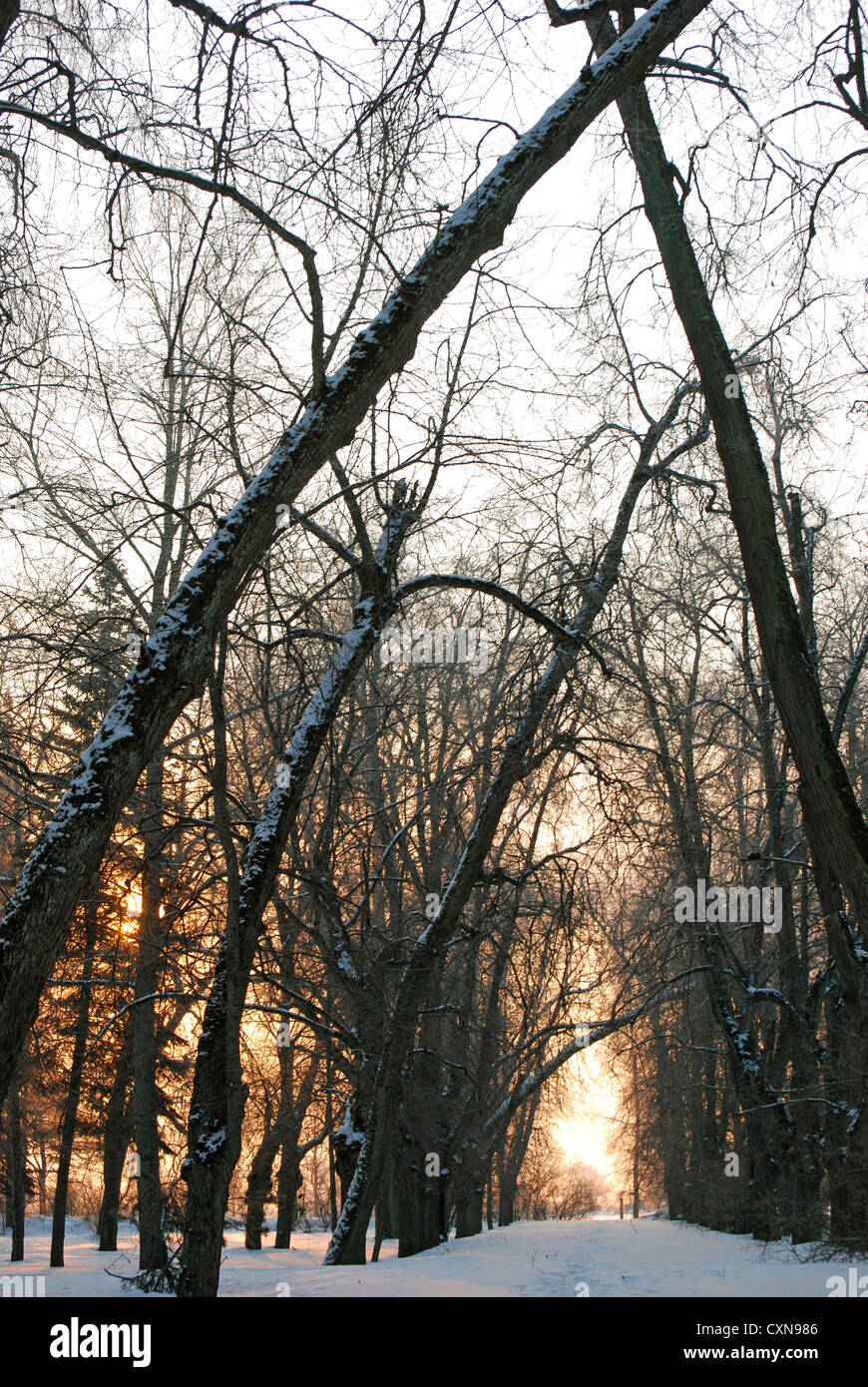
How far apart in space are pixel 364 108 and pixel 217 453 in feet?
8.39

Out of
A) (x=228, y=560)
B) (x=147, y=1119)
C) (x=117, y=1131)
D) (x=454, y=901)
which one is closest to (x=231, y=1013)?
(x=228, y=560)

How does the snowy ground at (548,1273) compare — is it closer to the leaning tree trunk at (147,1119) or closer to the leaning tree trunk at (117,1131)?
the leaning tree trunk at (147,1119)

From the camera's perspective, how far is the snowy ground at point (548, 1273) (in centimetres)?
858

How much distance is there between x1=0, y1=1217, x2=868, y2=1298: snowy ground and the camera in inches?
338

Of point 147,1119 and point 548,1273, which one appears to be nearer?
point 548,1273

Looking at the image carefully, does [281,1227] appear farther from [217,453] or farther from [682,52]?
[682,52]

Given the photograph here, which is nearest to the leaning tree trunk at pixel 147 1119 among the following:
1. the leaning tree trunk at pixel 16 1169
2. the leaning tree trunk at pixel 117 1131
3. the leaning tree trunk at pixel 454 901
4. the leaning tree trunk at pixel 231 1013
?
the leaning tree trunk at pixel 16 1169

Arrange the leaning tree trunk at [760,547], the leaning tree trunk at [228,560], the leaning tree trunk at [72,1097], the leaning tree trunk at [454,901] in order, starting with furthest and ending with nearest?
the leaning tree trunk at [72,1097] < the leaning tree trunk at [454,901] < the leaning tree trunk at [760,547] < the leaning tree trunk at [228,560]

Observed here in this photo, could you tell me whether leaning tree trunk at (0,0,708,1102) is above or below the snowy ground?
above

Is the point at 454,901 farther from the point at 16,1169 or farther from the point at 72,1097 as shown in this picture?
the point at 16,1169

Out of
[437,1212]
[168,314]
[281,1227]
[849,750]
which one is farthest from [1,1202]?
[168,314]

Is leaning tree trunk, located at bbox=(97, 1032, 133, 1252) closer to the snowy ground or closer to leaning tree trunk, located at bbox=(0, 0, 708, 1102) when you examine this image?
the snowy ground

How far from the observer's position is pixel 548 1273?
1077 cm

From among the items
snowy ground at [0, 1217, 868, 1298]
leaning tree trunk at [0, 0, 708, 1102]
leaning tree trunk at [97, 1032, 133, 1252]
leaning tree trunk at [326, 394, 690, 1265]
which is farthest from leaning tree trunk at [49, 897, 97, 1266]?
leaning tree trunk at [0, 0, 708, 1102]
